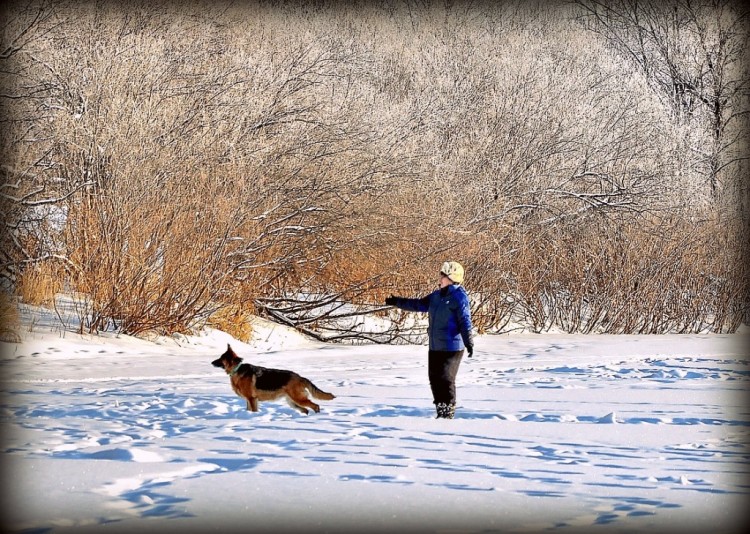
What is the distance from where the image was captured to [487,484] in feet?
17.5

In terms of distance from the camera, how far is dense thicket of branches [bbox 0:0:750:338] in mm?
14188

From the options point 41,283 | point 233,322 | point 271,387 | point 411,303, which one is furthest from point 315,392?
point 233,322

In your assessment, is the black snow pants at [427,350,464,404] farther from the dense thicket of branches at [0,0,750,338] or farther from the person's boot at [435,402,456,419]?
the dense thicket of branches at [0,0,750,338]

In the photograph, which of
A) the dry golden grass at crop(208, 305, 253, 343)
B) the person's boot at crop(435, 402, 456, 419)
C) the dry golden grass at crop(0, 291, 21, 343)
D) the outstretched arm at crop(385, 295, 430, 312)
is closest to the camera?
the person's boot at crop(435, 402, 456, 419)

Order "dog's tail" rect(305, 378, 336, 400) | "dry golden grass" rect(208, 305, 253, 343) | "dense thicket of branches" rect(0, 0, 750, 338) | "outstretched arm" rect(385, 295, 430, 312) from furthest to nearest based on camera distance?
"dry golden grass" rect(208, 305, 253, 343) < "dense thicket of branches" rect(0, 0, 750, 338) < "outstretched arm" rect(385, 295, 430, 312) < "dog's tail" rect(305, 378, 336, 400)

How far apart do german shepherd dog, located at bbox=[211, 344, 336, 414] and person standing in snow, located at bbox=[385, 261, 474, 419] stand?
34.8 inches

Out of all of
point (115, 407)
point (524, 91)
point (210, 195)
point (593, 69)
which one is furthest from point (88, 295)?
point (593, 69)

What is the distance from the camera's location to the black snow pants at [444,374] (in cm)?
772

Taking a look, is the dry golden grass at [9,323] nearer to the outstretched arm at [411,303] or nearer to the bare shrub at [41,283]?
the bare shrub at [41,283]

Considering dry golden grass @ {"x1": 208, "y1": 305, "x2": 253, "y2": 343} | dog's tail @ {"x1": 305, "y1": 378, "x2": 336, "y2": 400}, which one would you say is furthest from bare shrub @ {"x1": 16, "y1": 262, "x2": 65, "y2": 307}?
dog's tail @ {"x1": 305, "y1": 378, "x2": 336, "y2": 400}

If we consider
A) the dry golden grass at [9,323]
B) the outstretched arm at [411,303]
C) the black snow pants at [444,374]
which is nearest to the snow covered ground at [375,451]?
the black snow pants at [444,374]

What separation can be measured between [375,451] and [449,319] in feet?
5.94

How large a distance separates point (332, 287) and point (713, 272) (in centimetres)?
728

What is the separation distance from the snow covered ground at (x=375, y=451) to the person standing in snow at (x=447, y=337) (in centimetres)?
24
